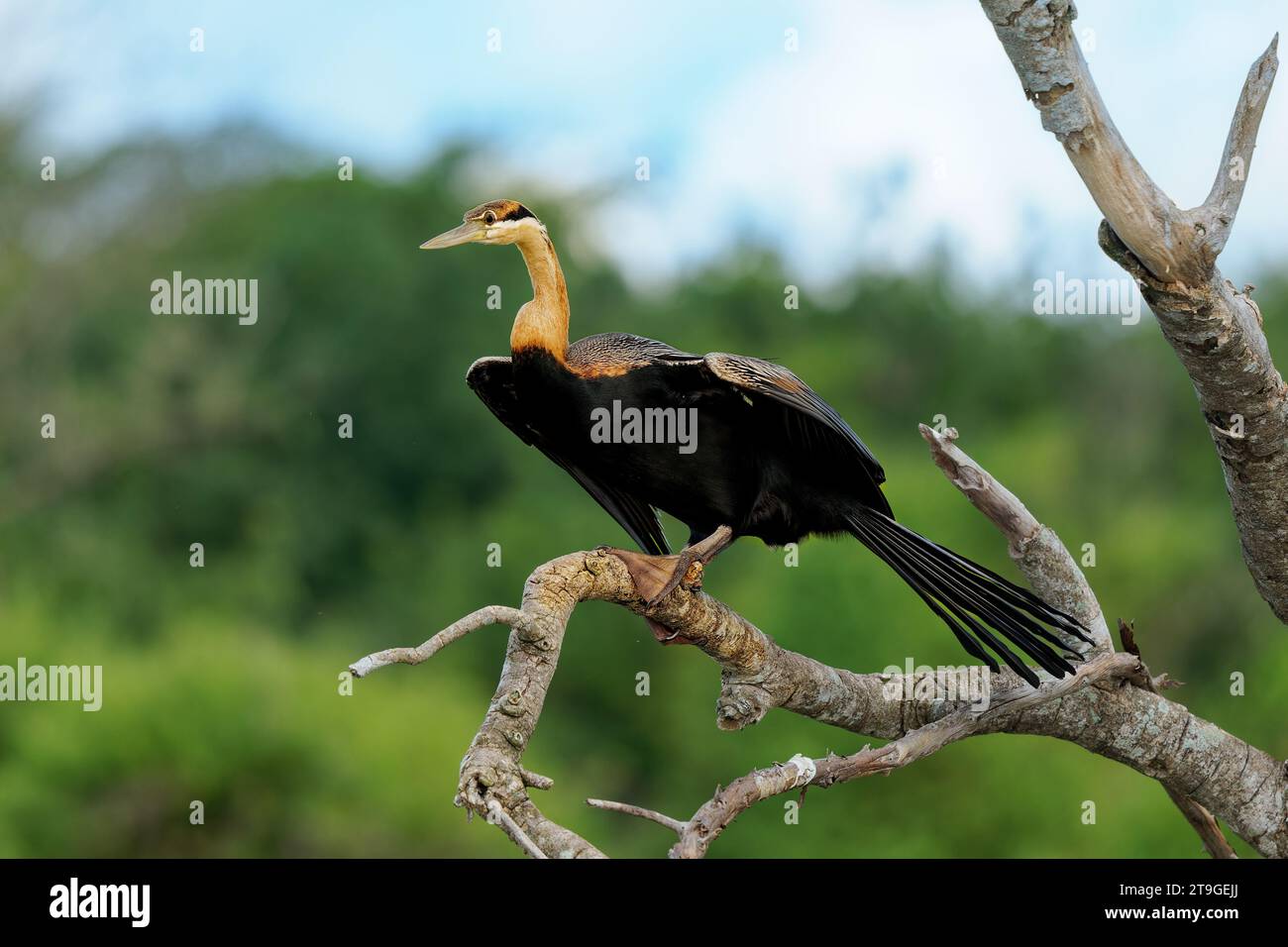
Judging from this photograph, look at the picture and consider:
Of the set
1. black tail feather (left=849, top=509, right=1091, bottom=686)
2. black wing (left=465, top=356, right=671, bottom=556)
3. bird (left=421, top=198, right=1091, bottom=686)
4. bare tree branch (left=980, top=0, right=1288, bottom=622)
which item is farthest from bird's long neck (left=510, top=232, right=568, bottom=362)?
bare tree branch (left=980, top=0, right=1288, bottom=622)

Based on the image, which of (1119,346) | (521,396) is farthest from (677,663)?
(521,396)

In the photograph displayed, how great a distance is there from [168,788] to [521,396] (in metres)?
21.3

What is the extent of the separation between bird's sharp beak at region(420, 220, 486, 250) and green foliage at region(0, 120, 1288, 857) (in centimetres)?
1723

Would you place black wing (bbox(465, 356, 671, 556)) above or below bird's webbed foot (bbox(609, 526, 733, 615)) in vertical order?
above

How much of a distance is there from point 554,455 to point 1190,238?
2.36m

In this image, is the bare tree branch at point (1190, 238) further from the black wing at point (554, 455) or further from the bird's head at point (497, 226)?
the black wing at point (554, 455)

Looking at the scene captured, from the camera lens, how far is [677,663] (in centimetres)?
3338

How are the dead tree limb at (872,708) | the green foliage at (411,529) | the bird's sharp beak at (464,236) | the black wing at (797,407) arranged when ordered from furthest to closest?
the green foliage at (411,529) < the bird's sharp beak at (464,236) < the black wing at (797,407) < the dead tree limb at (872,708)

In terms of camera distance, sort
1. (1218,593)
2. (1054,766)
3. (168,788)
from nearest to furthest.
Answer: (168,788)
(1054,766)
(1218,593)

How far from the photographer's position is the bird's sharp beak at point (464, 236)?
4984 mm

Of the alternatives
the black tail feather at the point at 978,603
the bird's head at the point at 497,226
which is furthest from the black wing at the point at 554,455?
the black tail feather at the point at 978,603

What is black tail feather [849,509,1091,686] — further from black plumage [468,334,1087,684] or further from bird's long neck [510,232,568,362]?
bird's long neck [510,232,568,362]

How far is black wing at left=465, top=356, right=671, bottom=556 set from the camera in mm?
5516
